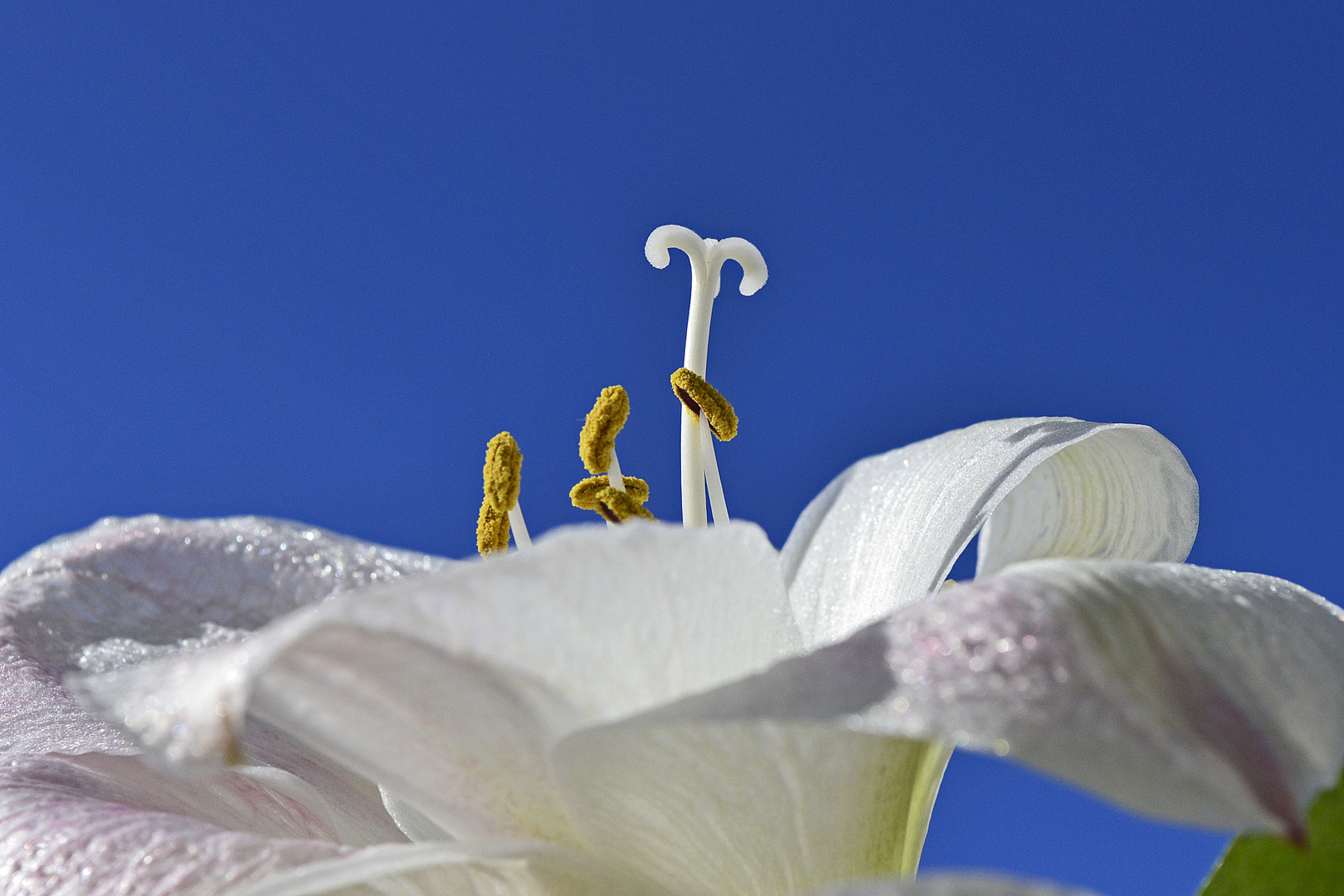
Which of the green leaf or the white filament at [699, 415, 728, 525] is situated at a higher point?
the white filament at [699, 415, 728, 525]

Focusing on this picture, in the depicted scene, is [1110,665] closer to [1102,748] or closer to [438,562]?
[1102,748]

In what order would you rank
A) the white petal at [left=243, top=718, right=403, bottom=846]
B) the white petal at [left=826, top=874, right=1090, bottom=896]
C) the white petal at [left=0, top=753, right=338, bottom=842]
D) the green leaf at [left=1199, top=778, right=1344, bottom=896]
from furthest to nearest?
the white petal at [left=243, top=718, right=403, bottom=846] < the white petal at [left=0, top=753, right=338, bottom=842] < the green leaf at [left=1199, top=778, right=1344, bottom=896] < the white petal at [left=826, top=874, right=1090, bottom=896]

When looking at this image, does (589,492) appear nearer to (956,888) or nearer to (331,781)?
(331,781)

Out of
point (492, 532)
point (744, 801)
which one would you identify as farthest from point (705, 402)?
point (744, 801)

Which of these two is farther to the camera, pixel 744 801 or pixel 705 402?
pixel 705 402

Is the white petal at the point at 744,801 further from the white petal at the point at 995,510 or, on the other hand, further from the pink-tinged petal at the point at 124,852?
the white petal at the point at 995,510

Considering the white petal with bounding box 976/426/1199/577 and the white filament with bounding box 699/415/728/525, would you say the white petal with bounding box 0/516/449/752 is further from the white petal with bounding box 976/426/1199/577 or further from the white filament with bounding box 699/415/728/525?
the white petal with bounding box 976/426/1199/577

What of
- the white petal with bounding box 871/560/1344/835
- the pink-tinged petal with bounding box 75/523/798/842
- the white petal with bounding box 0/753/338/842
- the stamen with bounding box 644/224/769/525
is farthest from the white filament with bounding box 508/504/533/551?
the white petal with bounding box 871/560/1344/835
